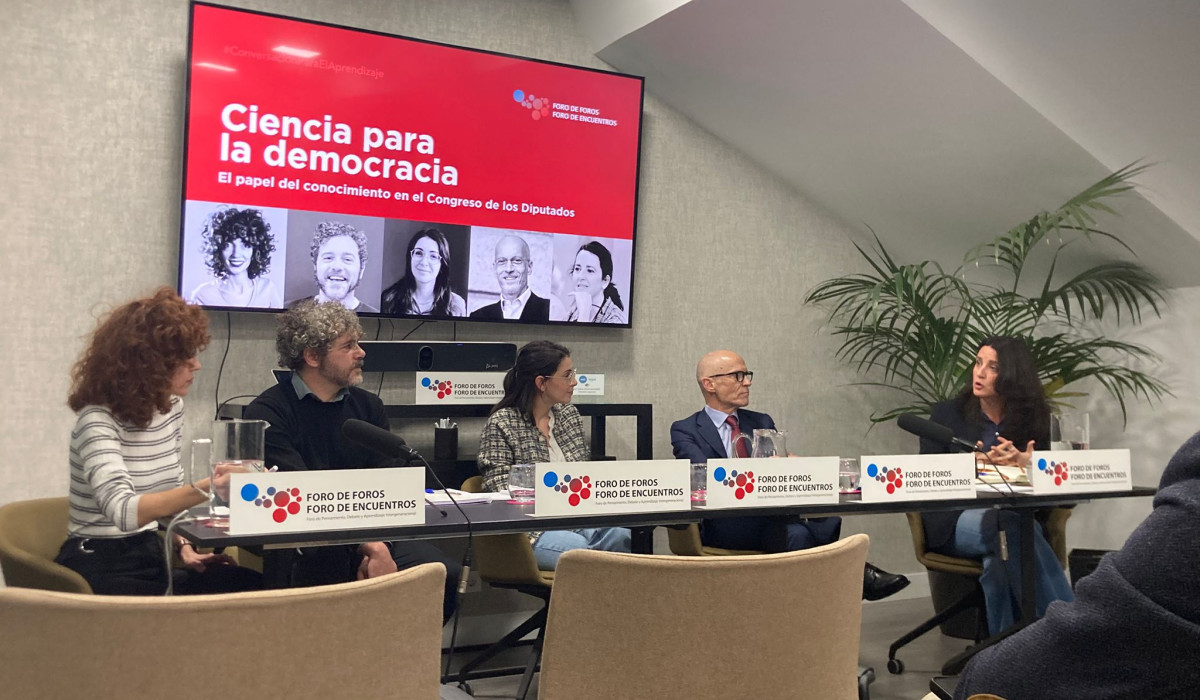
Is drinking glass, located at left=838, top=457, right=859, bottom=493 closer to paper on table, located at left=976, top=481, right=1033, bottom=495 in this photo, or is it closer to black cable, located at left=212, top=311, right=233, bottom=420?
paper on table, located at left=976, top=481, right=1033, bottom=495

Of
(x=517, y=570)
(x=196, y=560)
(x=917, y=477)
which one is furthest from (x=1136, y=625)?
(x=517, y=570)

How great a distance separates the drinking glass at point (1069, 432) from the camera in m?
3.33

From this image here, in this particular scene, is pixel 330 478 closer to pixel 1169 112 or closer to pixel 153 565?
pixel 153 565

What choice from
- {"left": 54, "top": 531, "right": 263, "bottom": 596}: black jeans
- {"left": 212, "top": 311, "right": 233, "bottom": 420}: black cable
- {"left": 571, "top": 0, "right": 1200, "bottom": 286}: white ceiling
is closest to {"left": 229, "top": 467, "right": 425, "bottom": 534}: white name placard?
{"left": 54, "top": 531, "right": 263, "bottom": 596}: black jeans

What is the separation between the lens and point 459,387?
4234 millimetres

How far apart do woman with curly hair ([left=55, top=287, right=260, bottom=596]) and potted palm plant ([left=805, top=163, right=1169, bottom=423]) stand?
2.94 metres

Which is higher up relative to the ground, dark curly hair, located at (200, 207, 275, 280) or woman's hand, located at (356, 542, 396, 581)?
dark curly hair, located at (200, 207, 275, 280)

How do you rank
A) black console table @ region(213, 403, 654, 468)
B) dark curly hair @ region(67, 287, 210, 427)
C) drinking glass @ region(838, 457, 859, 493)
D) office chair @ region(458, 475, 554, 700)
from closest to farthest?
dark curly hair @ region(67, 287, 210, 427)
drinking glass @ region(838, 457, 859, 493)
office chair @ region(458, 475, 554, 700)
black console table @ region(213, 403, 654, 468)

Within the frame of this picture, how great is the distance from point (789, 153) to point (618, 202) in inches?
38.7

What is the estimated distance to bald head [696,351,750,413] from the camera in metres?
4.17

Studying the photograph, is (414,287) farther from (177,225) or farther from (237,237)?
(177,225)

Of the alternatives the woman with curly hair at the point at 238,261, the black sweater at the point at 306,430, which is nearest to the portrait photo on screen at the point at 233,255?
the woman with curly hair at the point at 238,261

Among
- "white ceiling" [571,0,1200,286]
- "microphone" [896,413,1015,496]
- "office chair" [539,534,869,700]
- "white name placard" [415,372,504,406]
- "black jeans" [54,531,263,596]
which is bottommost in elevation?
"black jeans" [54,531,263,596]

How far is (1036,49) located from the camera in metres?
3.90
